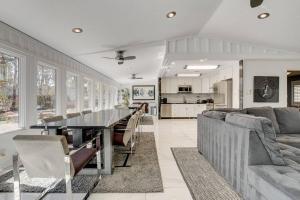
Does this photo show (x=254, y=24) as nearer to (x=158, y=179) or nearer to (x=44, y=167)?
(x=158, y=179)

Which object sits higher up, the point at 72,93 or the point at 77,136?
the point at 72,93

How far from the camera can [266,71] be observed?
5980 mm

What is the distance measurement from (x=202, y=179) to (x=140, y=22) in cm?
281

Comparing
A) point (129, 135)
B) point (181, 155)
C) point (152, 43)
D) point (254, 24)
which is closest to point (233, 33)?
point (254, 24)

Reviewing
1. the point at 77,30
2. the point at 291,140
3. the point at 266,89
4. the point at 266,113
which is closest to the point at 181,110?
the point at 266,89

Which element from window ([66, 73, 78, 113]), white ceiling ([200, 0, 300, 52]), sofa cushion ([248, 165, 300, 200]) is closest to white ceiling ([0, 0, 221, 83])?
white ceiling ([200, 0, 300, 52])

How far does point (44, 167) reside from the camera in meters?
1.82

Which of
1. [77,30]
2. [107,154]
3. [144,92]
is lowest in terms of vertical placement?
[107,154]

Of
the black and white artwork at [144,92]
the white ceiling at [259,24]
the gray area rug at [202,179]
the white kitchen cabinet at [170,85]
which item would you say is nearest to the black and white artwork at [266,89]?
Answer: the white ceiling at [259,24]

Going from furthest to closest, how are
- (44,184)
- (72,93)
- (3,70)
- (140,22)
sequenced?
1. (72,93)
2. (140,22)
3. (3,70)
4. (44,184)

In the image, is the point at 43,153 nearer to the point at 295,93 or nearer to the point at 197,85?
the point at 197,85

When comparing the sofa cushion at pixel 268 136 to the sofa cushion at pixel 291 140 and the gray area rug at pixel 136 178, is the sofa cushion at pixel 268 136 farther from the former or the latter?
the sofa cushion at pixel 291 140

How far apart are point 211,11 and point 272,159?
9.77 feet

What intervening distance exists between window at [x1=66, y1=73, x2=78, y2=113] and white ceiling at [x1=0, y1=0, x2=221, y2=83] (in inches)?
42.9
